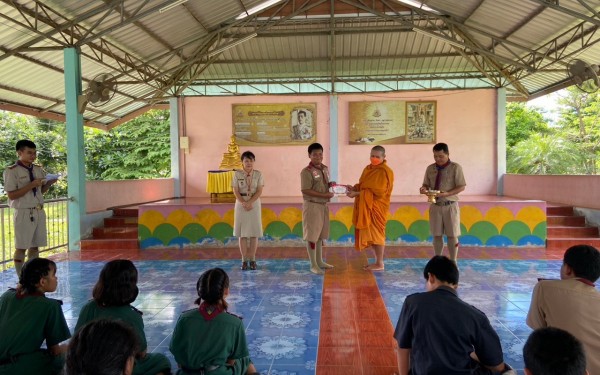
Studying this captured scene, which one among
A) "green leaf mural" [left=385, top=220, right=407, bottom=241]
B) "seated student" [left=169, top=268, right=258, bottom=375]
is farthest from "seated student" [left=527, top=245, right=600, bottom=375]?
"green leaf mural" [left=385, top=220, right=407, bottom=241]

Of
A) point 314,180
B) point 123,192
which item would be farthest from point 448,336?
point 123,192

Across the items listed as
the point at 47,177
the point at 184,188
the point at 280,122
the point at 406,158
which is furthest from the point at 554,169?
the point at 47,177

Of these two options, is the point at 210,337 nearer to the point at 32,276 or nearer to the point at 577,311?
the point at 32,276

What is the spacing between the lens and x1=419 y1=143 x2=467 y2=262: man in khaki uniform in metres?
5.16

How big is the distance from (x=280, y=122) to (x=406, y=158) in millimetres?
3438

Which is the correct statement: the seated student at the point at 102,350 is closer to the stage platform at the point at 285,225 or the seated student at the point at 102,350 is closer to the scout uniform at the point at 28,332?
the scout uniform at the point at 28,332

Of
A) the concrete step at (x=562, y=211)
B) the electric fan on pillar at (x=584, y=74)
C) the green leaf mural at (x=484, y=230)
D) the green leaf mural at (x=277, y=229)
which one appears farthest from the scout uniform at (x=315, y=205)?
the concrete step at (x=562, y=211)

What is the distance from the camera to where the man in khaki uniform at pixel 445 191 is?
5.16m

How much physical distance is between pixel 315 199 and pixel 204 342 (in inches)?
143

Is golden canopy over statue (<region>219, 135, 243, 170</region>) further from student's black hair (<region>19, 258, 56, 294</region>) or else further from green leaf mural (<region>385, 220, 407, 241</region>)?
student's black hair (<region>19, 258, 56, 294</region>)

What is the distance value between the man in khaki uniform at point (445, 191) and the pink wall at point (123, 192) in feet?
21.3

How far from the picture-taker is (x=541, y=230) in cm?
728

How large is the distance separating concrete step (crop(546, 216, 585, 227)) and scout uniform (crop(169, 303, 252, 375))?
24.6 feet

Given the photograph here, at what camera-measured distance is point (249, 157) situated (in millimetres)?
5633
